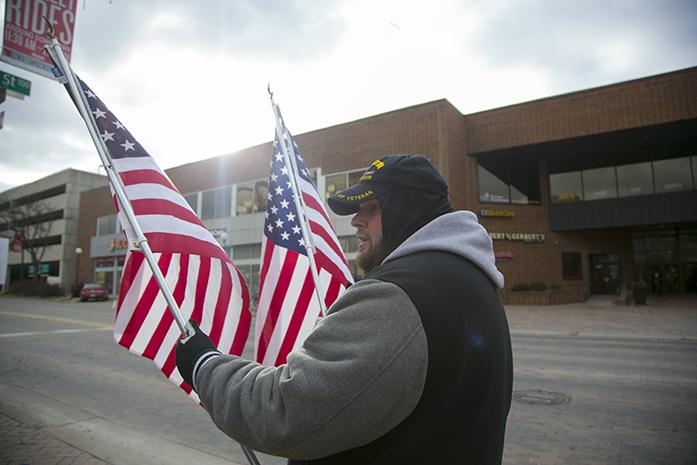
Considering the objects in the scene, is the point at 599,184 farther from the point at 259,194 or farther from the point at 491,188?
the point at 259,194

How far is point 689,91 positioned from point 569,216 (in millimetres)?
8087

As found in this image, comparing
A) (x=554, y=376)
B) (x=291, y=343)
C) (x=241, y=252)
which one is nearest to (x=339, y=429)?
(x=291, y=343)

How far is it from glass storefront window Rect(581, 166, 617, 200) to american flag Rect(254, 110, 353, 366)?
26.0 metres

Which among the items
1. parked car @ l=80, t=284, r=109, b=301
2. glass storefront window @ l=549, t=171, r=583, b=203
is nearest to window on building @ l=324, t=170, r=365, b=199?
glass storefront window @ l=549, t=171, r=583, b=203

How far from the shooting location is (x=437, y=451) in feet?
4.32

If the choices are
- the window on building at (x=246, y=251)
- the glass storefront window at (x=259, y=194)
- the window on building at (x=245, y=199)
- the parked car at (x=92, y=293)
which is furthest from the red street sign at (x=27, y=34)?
the parked car at (x=92, y=293)

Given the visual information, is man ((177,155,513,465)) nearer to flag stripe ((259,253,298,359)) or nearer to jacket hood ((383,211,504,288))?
jacket hood ((383,211,504,288))

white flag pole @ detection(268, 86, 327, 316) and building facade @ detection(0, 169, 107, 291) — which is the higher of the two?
building facade @ detection(0, 169, 107, 291)

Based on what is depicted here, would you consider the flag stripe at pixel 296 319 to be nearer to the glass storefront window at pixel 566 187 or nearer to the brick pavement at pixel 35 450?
the brick pavement at pixel 35 450

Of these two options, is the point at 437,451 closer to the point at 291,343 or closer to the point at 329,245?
the point at 291,343

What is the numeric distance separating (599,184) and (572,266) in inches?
195

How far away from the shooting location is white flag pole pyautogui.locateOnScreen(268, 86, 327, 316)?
330cm

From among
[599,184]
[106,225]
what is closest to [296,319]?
[599,184]

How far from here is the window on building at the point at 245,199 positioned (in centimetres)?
3269
